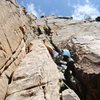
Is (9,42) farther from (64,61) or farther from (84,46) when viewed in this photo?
(84,46)

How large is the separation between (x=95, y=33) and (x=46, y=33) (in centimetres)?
810

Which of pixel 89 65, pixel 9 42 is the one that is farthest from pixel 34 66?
pixel 89 65

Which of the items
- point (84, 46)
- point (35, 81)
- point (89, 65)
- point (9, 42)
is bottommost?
point (35, 81)

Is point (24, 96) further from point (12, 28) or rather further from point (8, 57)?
point (12, 28)

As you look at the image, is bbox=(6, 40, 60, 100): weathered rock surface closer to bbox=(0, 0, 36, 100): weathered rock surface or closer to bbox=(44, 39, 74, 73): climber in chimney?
bbox=(0, 0, 36, 100): weathered rock surface

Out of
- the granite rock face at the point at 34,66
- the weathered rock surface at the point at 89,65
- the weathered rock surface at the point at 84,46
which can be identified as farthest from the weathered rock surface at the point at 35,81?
the weathered rock surface at the point at 84,46

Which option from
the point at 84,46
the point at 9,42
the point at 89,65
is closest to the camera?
the point at 89,65

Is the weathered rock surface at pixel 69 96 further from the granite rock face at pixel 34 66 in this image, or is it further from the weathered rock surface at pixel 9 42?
the weathered rock surface at pixel 9 42

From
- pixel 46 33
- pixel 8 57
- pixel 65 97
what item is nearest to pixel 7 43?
pixel 8 57

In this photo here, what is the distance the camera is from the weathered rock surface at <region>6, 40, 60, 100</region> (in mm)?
16500

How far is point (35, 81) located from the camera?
17594 mm

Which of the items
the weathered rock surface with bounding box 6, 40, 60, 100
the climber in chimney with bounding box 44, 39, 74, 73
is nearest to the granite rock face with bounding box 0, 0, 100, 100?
the weathered rock surface with bounding box 6, 40, 60, 100

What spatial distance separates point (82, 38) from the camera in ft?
88.6

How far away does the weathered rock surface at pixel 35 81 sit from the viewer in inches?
650
